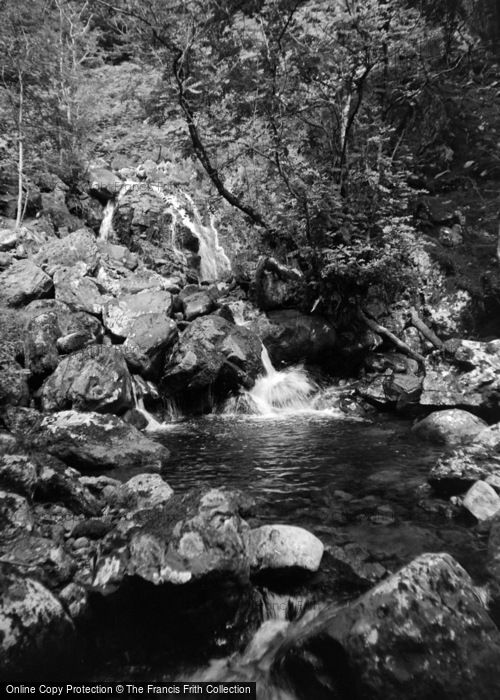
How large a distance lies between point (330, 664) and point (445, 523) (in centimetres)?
223

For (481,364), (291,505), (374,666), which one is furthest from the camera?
(481,364)

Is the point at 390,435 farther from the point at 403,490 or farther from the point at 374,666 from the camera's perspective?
the point at 374,666

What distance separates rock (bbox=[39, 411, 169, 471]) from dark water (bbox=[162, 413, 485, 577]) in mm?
429

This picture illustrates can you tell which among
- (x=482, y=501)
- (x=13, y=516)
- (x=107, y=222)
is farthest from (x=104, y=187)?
(x=482, y=501)

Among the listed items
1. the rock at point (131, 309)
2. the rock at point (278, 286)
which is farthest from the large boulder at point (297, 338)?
the rock at point (131, 309)

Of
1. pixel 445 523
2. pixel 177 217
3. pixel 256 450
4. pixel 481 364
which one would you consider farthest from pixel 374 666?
pixel 177 217

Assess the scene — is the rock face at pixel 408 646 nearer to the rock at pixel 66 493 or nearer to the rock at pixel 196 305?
the rock at pixel 66 493

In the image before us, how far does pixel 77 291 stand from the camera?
9750 mm

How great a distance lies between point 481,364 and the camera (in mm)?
7191

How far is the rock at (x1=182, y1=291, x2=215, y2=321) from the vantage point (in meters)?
10.4

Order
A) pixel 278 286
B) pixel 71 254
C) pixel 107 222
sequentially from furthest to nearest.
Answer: pixel 107 222
pixel 71 254
pixel 278 286

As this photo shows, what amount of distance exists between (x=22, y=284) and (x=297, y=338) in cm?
730

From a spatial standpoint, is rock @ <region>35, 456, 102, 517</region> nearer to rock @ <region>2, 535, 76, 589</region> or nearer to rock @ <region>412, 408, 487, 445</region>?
rock @ <region>2, 535, 76, 589</region>

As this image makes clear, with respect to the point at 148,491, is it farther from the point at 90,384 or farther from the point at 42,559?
the point at 90,384
